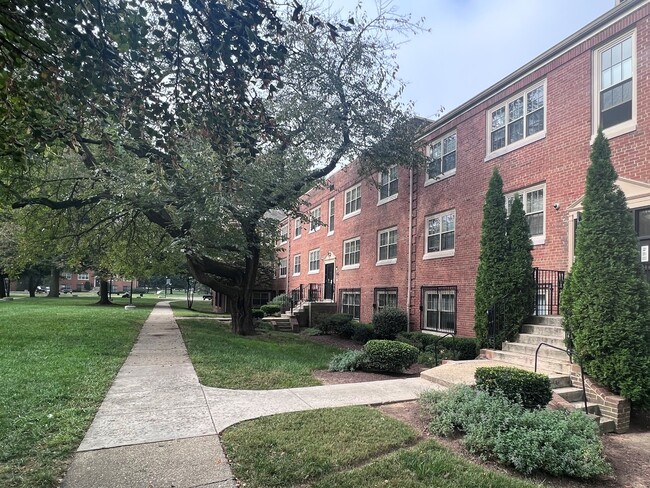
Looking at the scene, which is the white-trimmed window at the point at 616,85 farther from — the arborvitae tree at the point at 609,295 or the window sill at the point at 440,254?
the window sill at the point at 440,254

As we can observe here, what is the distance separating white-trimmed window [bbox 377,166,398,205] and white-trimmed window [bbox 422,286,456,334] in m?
4.48

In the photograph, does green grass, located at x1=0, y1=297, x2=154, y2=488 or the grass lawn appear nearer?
the grass lawn

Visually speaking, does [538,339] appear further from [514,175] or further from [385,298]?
[385,298]

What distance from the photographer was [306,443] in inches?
190

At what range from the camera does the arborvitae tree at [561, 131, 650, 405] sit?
679 centimetres

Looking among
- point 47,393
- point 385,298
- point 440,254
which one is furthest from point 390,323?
point 47,393

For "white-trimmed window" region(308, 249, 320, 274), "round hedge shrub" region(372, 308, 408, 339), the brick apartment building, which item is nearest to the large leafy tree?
the brick apartment building

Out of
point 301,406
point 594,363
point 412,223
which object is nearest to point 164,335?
point 412,223

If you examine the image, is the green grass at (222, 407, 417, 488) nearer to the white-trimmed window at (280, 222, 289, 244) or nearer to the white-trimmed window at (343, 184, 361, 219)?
the white-trimmed window at (280, 222, 289, 244)

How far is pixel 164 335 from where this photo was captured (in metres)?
15.7

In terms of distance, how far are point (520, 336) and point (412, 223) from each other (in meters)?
6.94

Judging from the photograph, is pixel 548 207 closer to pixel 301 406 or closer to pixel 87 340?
pixel 301 406

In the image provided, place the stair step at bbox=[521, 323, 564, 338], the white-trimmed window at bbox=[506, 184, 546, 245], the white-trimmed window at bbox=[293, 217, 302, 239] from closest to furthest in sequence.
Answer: the stair step at bbox=[521, 323, 564, 338], the white-trimmed window at bbox=[506, 184, 546, 245], the white-trimmed window at bbox=[293, 217, 302, 239]

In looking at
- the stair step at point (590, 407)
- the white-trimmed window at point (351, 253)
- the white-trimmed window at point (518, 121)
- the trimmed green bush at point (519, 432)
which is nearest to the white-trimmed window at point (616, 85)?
the white-trimmed window at point (518, 121)
